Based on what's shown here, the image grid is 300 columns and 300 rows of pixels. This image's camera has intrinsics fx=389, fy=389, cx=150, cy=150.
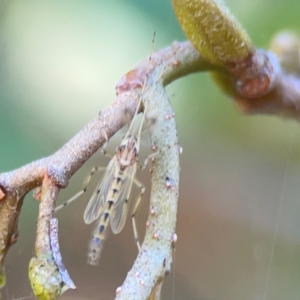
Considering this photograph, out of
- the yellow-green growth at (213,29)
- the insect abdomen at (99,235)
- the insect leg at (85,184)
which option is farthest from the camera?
the insect leg at (85,184)

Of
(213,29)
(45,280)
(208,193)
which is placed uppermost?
(213,29)

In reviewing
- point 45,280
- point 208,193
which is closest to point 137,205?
point 208,193

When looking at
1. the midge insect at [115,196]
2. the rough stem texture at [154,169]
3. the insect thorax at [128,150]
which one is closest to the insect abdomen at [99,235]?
the midge insect at [115,196]

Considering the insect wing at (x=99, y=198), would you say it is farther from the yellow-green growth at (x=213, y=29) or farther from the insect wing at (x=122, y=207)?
the yellow-green growth at (x=213, y=29)

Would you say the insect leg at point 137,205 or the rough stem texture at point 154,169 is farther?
the insect leg at point 137,205

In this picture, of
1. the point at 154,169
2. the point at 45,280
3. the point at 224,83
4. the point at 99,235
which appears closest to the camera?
the point at 45,280

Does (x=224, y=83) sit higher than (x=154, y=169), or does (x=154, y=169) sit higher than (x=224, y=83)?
(x=224, y=83)

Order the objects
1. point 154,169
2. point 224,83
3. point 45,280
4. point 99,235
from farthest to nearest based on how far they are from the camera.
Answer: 1. point 224,83
2. point 99,235
3. point 154,169
4. point 45,280

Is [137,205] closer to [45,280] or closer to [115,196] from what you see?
[115,196]
